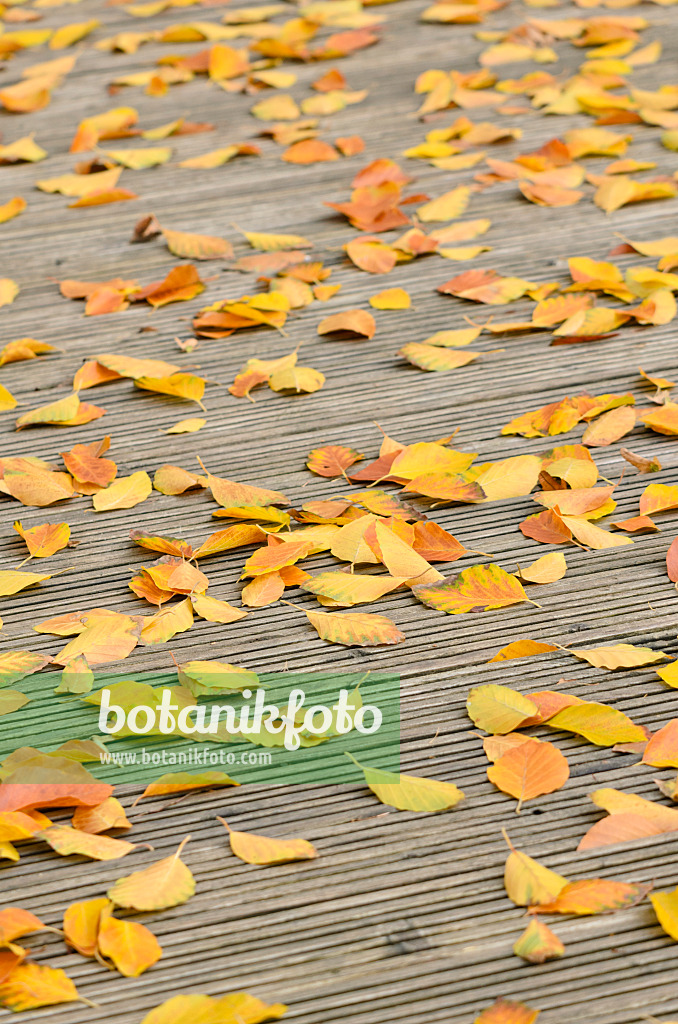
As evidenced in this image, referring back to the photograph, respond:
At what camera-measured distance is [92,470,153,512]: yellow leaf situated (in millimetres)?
1312

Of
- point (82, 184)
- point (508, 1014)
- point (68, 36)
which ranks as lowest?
point (508, 1014)

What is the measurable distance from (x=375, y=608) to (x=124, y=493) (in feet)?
1.34

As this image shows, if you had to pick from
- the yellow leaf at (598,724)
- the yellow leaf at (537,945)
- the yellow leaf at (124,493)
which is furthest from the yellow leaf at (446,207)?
the yellow leaf at (537,945)

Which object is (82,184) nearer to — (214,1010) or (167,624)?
(167,624)

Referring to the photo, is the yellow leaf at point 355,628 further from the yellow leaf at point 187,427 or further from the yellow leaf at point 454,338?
the yellow leaf at point 454,338

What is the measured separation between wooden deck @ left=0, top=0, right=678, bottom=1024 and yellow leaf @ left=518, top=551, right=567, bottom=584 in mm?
18

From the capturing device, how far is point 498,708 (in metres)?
0.98

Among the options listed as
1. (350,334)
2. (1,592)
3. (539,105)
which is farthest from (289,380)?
(539,105)

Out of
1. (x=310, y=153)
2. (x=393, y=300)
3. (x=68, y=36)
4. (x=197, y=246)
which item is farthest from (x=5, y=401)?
(x=68, y=36)

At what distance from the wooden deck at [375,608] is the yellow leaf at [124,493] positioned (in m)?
0.02

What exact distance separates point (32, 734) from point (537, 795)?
0.51m

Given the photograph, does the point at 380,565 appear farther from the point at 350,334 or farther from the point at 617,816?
the point at 350,334

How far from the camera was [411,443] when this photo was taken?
1.39 m

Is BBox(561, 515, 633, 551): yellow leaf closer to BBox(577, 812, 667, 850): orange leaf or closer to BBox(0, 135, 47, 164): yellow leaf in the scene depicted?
BBox(577, 812, 667, 850): orange leaf
